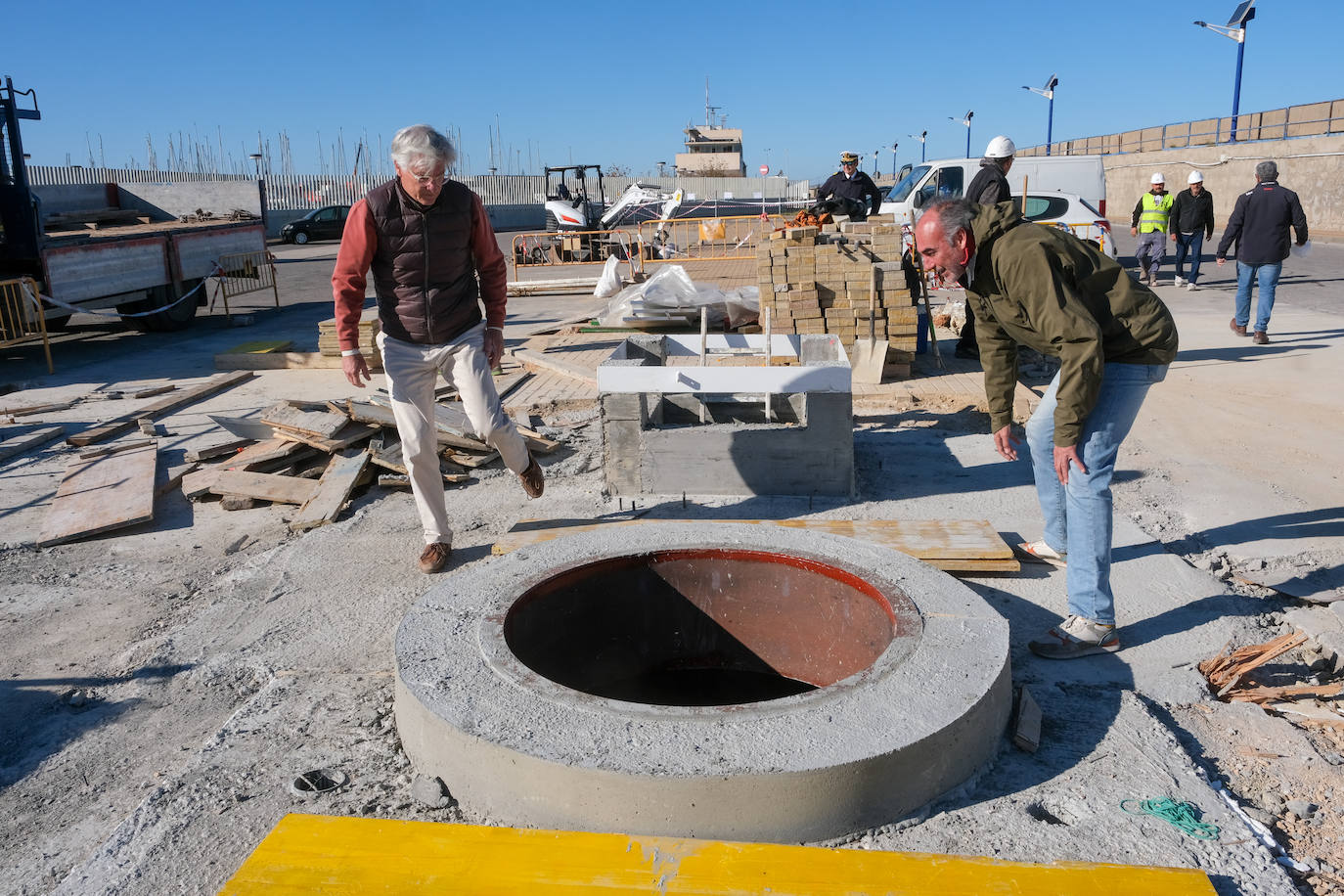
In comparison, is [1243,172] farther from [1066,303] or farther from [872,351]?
[1066,303]

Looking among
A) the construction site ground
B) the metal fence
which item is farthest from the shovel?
the metal fence

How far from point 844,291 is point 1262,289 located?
4722 mm

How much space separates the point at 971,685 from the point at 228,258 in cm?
1449

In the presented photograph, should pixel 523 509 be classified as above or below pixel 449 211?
below

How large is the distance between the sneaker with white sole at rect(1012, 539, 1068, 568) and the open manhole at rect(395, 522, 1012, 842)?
3.36 ft

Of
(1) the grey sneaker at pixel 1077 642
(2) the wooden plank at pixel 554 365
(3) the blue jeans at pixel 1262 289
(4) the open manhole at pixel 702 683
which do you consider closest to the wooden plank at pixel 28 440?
(2) the wooden plank at pixel 554 365

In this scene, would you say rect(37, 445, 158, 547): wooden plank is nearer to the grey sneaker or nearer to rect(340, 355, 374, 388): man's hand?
rect(340, 355, 374, 388): man's hand

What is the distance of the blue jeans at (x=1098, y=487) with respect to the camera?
3.42m

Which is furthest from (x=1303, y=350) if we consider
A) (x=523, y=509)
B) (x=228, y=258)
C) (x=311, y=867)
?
(x=228, y=258)

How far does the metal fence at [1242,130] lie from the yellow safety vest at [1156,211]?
56.9ft

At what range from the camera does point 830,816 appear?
2514 millimetres

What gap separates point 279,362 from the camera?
402 inches

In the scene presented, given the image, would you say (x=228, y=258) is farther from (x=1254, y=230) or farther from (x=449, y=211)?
(x=1254, y=230)

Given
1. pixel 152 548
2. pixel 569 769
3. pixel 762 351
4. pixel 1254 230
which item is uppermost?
pixel 1254 230
